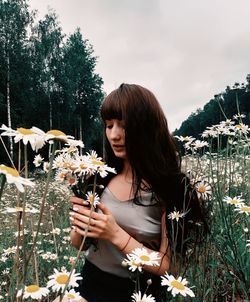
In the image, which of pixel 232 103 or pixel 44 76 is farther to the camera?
pixel 44 76

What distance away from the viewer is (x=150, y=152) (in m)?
1.83

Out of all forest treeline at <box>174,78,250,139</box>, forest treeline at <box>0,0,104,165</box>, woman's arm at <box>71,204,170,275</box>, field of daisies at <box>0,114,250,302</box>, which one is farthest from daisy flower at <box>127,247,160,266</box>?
forest treeline at <box>0,0,104,165</box>

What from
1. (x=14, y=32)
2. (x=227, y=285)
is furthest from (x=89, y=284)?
(x=14, y=32)

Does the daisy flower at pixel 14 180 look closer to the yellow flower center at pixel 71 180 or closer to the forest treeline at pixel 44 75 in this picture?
the yellow flower center at pixel 71 180

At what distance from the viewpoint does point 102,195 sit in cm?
190

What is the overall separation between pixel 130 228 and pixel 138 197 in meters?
0.15

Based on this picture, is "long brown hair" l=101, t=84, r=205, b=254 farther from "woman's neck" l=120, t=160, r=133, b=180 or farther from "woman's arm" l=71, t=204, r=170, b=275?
"woman's arm" l=71, t=204, r=170, b=275

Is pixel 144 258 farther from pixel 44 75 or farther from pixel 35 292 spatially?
pixel 44 75

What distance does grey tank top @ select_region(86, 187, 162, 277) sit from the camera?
1736 millimetres

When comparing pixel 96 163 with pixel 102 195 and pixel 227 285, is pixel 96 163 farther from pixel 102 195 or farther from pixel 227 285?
pixel 227 285

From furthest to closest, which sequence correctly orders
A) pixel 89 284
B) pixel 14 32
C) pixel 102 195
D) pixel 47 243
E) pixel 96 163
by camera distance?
1. pixel 14 32
2. pixel 47 243
3. pixel 102 195
4. pixel 89 284
5. pixel 96 163

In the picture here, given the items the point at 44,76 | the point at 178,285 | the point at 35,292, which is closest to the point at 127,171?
the point at 178,285

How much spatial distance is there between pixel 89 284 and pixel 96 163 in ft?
2.74

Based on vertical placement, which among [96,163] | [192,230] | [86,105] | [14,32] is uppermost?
[14,32]
